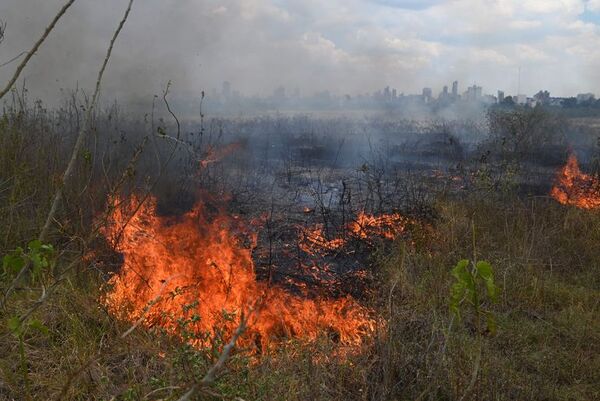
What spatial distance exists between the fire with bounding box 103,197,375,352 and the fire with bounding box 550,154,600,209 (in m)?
5.98

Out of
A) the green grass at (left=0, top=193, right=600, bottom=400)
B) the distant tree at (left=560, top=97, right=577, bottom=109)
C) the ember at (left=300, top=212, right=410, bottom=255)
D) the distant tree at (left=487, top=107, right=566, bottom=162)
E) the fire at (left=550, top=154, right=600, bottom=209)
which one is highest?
the distant tree at (left=560, top=97, right=577, bottom=109)

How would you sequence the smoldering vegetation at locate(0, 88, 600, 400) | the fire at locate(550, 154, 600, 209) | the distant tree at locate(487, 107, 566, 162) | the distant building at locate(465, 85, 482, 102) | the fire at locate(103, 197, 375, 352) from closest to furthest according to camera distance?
the smoldering vegetation at locate(0, 88, 600, 400) < the fire at locate(103, 197, 375, 352) < the fire at locate(550, 154, 600, 209) < the distant tree at locate(487, 107, 566, 162) < the distant building at locate(465, 85, 482, 102)

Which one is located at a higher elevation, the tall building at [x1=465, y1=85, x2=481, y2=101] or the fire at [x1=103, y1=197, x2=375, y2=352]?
the tall building at [x1=465, y1=85, x2=481, y2=101]

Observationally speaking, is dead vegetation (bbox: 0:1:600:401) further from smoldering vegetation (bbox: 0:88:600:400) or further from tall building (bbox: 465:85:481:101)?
tall building (bbox: 465:85:481:101)

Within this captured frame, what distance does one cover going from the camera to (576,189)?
895 centimetres

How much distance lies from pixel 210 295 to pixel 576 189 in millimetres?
7864

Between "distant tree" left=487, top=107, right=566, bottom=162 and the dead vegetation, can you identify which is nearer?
the dead vegetation

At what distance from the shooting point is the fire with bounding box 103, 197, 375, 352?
3914 millimetres

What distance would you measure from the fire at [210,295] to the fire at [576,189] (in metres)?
5.98

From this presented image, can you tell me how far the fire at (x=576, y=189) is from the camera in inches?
326

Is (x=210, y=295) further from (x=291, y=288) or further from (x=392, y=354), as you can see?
(x=392, y=354)

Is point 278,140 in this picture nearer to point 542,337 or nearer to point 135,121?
point 135,121

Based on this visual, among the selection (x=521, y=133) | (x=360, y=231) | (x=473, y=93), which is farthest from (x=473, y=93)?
(x=360, y=231)

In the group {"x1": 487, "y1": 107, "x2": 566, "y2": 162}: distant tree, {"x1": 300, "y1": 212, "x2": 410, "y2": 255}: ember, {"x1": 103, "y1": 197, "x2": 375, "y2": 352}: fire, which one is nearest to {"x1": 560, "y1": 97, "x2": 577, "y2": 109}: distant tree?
{"x1": 487, "y1": 107, "x2": 566, "y2": 162}: distant tree
